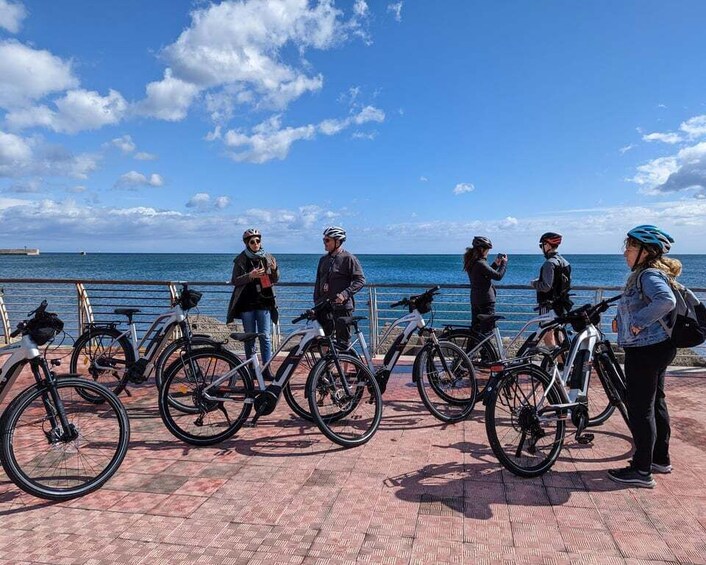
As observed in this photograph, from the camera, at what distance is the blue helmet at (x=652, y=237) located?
3.27 meters

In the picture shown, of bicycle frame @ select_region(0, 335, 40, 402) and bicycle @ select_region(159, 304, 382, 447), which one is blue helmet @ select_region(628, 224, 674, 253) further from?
bicycle frame @ select_region(0, 335, 40, 402)

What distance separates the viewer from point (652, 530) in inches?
110

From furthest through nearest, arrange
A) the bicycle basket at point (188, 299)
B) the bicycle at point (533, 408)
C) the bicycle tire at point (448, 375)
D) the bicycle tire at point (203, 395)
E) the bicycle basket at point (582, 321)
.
Answer: the bicycle basket at point (188, 299) < the bicycle tire at point (448, 375) < the bicycle tire at point (203, 395) < the bicycle basket at point (582, 321) < the bicycle at point (533, 408)

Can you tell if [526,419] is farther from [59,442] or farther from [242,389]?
[59,442]

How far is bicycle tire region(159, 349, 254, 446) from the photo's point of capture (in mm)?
4125

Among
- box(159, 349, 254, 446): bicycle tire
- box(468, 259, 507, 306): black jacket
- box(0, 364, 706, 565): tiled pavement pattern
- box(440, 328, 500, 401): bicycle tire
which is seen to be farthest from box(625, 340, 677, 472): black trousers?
box(159, 349, 254, 446): bicycle tire

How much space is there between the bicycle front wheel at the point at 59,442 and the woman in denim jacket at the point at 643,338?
362cm

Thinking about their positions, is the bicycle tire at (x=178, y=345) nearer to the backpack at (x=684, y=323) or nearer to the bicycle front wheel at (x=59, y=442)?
the bicycle front wheel at (x=59, y=442)

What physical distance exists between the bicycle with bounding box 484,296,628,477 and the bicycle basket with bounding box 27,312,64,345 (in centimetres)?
311

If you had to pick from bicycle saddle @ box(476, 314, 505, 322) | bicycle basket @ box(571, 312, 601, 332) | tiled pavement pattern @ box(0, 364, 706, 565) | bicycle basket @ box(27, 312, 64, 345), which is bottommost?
tiled pavement pattern @ box(0, 364, 706, 565)

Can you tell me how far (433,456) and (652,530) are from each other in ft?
5.00

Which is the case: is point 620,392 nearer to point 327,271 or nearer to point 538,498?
point 538,498

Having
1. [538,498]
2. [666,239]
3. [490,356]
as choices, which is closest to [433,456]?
[538,498]

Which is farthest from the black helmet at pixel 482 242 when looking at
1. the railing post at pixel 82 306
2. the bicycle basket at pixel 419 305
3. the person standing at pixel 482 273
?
the railing post at pixel 82 306
